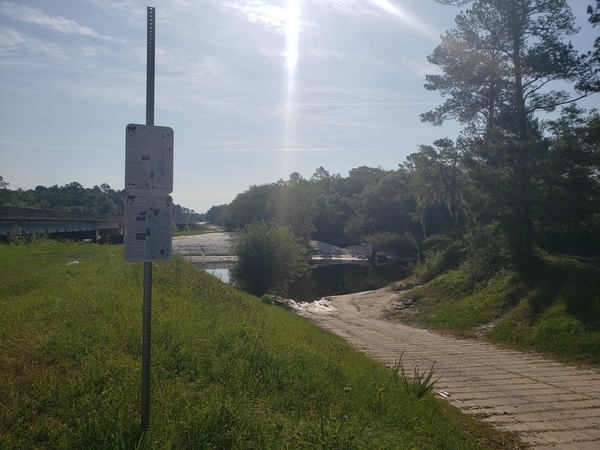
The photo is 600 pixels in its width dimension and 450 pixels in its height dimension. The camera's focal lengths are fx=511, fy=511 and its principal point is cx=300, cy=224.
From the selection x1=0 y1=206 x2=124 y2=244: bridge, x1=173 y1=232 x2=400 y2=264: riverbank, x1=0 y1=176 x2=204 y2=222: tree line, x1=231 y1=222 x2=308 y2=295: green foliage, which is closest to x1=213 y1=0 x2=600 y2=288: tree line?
x1=231 y1=222 x2=308 y2=295: green foliage

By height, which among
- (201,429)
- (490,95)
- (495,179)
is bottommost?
(201,429)

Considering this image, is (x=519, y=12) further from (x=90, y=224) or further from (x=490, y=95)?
(x=90, y=224)

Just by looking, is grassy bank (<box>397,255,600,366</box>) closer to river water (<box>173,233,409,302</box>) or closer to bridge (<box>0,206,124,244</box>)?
river water (<box>173,233,409,302</box>)

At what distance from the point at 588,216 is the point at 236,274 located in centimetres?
1998

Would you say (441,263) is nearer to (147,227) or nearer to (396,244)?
(147,227)

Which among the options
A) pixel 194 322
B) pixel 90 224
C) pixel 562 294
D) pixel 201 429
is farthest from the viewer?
pixel 90 224

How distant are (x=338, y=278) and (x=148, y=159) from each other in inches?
1703

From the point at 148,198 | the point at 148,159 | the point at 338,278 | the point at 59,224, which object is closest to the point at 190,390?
the point at 148,198

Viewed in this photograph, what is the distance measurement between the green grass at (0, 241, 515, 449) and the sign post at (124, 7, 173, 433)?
53 cm

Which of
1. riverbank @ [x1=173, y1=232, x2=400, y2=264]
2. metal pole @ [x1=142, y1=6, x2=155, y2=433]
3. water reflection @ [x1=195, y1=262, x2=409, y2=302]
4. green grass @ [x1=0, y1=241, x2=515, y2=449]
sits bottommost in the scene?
water reflection @ [x1=195, y1=262, x2=409, y2=302]

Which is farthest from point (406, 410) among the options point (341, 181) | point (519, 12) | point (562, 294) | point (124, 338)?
point (341, 181)

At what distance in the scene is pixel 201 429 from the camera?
14.5ft

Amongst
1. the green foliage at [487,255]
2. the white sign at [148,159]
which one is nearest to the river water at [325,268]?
the green foliage at [487,255]

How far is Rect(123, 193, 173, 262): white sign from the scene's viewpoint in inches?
168
